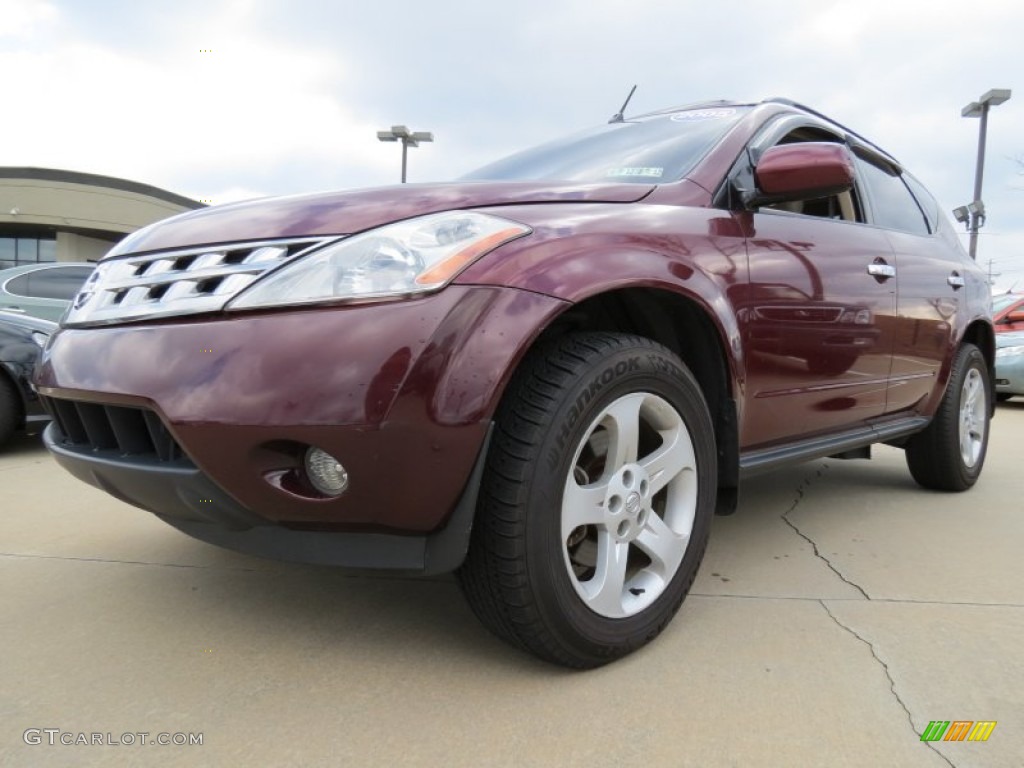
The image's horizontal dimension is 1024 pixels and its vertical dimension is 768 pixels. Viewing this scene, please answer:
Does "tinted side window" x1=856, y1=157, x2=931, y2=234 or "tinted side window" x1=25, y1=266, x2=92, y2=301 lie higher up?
"tinted side window" x1=856, y1=157, x2=931, y2=234

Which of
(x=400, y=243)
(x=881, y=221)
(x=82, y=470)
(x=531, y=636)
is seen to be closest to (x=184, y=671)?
→ (x=82, y=470)

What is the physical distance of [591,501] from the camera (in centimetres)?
178

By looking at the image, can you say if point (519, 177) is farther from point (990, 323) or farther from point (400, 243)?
point (990, 323)

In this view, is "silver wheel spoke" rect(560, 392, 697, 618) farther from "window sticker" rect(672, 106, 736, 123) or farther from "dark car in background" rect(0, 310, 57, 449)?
"dark car in background" rect(0, 310, 57, 449)

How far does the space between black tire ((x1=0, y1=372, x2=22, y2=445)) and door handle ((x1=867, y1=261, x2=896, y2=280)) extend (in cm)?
463

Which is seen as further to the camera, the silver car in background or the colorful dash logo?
the silver car in background

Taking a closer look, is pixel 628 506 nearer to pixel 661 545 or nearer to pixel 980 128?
pixel 661 545

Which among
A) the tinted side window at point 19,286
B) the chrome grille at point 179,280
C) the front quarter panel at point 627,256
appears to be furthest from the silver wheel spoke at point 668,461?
the tinted side window at point 19,286

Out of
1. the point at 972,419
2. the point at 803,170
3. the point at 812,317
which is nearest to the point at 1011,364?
the point at 972,419

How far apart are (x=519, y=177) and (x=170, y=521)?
5.30 ft

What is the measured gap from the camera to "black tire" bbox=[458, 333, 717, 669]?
1621 mm

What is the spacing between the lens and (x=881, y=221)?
3338 millimetres

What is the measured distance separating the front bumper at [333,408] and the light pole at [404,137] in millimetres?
13002

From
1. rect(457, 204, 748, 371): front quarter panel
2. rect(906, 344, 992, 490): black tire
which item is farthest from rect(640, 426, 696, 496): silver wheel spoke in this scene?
rect(906, 344, 992, 490): black tire
